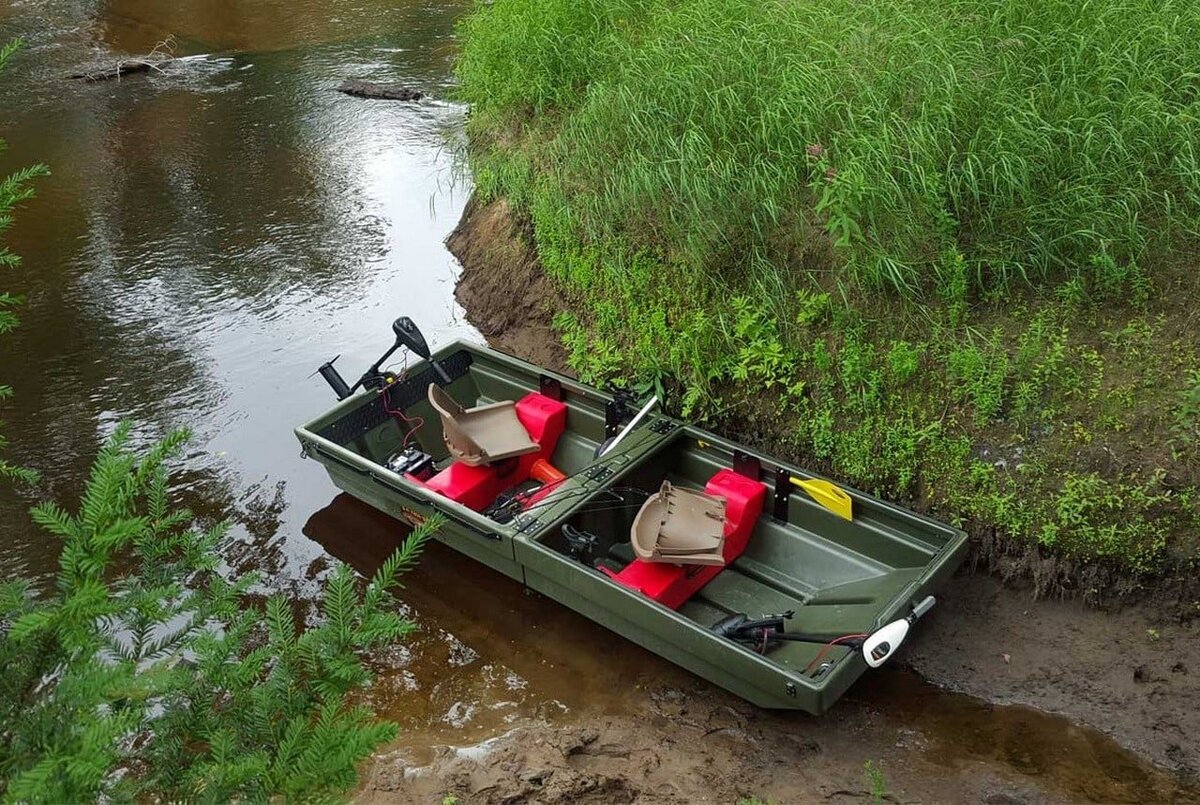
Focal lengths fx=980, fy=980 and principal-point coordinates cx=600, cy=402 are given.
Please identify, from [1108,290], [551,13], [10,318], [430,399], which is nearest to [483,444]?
[430,399]

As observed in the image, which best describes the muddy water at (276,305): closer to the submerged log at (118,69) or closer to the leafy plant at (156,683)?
the submerged log at (118,69)

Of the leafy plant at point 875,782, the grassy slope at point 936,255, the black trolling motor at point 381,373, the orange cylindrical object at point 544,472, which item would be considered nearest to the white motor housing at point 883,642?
the leafy plant at point 875,782

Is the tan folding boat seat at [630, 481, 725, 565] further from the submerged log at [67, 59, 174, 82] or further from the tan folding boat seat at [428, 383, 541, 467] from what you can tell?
the submerged log at [67, 59, 174, 82]

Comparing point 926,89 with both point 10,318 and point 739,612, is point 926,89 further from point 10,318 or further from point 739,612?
point 10,318

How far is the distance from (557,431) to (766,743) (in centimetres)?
235

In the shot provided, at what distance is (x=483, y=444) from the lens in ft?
18.6

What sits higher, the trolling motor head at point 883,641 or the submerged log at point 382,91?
the submerged log at point 382,91

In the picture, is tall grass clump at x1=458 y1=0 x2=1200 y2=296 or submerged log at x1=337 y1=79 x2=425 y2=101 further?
submerged log at x1=337 y1=79 x2=425 y2=101

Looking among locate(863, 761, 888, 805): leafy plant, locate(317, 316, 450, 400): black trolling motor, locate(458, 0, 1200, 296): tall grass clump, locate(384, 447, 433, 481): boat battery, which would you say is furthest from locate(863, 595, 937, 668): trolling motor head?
locate(317, 316, 450, 400): black trolling motor

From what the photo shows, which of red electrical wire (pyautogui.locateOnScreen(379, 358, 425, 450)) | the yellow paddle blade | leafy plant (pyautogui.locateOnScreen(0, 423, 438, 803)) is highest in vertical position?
leafy plant (pyautogui.locateOnScreen(0, 423, 438, 803))

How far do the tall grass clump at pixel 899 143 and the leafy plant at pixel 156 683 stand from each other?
376 centimetres

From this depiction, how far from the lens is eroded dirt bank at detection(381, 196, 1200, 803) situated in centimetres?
405

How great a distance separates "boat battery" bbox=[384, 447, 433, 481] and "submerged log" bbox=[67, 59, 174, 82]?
9.27 m

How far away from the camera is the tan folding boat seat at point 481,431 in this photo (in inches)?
219
